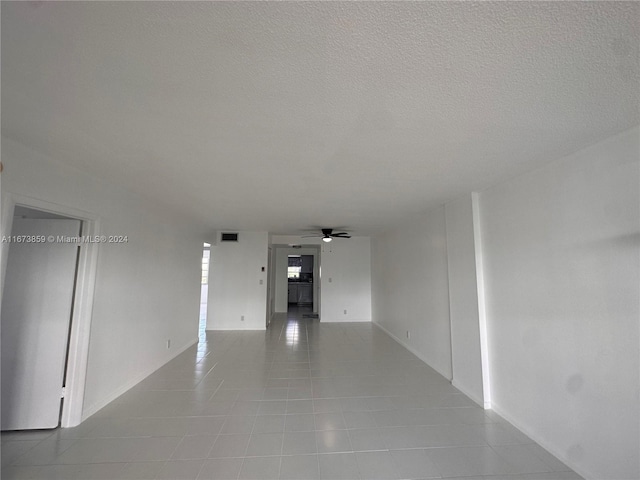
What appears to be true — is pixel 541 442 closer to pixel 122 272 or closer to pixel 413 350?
pixel 413 350

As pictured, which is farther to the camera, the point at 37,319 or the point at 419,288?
the point at 419,288

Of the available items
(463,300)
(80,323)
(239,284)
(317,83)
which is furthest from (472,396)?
(239,284)

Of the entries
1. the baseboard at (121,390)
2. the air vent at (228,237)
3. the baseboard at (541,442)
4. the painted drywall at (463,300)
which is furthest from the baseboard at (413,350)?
the air vent at (228,237)

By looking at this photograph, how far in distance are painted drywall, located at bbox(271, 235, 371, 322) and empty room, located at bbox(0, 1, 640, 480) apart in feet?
10.0

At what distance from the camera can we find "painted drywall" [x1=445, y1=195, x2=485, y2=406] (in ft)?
9.09

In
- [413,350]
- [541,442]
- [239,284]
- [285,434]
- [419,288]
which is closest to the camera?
[541,442]

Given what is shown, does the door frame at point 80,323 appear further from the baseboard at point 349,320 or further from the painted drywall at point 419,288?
the baseboard at point 349,320

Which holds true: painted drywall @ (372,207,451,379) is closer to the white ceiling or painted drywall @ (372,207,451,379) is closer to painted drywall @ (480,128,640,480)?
painted drywall @ (480,128,640,480)

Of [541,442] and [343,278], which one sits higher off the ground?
[343,278]

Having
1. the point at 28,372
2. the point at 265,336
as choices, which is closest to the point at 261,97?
the point at 28,372

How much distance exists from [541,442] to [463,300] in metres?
1.30

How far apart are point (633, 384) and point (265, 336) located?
16.6 ft

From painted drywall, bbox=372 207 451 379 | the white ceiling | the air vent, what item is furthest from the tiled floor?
the air vent

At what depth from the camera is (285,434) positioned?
221 centimetres
